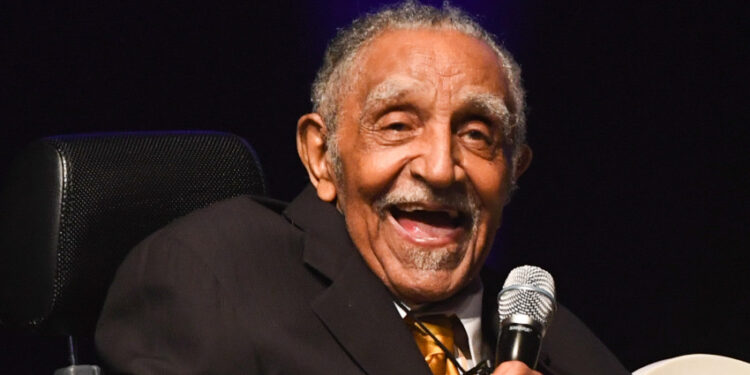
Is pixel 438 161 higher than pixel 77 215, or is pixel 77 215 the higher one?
pixel 438 161

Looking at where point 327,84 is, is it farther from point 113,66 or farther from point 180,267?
point 113,66

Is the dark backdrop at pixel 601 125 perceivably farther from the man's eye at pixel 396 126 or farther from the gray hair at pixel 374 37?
the man's eye at pixel 396 126

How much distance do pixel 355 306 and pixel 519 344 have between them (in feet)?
1.36

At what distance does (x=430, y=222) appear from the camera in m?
1.96

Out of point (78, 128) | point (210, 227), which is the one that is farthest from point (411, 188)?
point (78, 128)

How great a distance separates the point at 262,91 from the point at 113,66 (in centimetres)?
47

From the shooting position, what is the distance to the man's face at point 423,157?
1.91m

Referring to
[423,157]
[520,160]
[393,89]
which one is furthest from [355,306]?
[520,160]

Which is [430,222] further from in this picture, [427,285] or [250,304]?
[250,304]

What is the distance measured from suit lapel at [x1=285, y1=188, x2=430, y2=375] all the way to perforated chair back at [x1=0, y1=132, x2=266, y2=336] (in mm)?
267

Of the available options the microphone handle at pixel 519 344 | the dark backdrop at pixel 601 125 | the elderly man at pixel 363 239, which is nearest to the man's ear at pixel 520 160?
the elderly man at pixel 363 239

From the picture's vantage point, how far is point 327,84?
2.06 m

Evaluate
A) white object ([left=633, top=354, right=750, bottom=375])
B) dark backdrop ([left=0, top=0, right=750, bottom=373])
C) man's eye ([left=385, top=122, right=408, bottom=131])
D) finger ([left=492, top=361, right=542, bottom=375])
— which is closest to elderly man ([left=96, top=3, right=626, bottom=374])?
man's eye ([left=385, top=122, right=408, bottom=131])

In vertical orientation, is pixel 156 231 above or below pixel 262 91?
below
